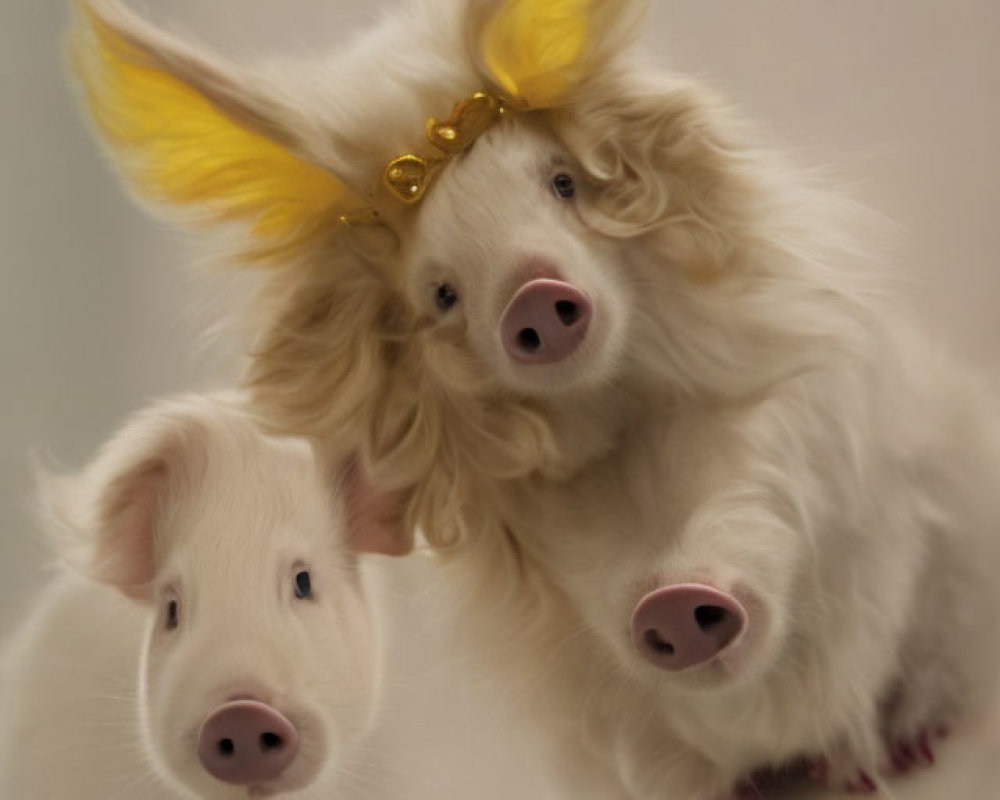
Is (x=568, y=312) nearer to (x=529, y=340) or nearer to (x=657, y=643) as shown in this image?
(x=529, y=340)

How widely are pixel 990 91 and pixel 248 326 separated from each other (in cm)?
57

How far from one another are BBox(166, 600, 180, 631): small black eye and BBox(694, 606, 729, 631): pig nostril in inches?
11.4

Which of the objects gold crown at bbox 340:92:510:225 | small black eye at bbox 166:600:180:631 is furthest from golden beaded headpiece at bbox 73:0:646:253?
small black eye at bbox 166:600:180:631

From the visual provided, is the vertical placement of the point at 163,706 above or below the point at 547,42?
below

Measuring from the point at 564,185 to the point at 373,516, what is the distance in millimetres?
220

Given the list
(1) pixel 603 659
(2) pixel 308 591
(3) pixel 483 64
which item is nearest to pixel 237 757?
(2) pixel 308 591

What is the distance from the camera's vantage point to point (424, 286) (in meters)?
0.78

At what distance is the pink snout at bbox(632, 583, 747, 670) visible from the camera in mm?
728

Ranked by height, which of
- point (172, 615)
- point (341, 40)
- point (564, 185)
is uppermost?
point (341, 40)

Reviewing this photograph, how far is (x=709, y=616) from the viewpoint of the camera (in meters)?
0.74

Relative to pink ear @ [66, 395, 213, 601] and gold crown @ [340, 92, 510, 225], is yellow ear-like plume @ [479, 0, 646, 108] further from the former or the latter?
pink ear @ [66, 395, 213, 601]

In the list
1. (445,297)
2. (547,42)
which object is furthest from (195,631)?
(547,42)

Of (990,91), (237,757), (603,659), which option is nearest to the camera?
(237,757)

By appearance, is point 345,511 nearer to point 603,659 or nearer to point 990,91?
point 603,659
